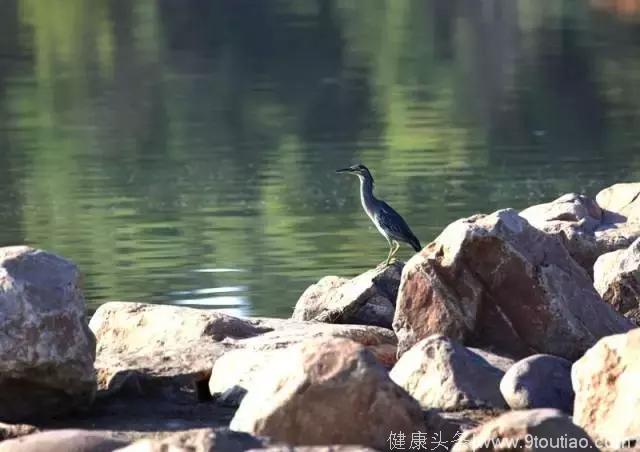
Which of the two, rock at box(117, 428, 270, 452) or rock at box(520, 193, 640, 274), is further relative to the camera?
rock at box(520, 193, 640, 274)

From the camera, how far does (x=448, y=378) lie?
913 cm

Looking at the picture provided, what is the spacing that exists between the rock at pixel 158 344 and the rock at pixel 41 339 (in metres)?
0.61

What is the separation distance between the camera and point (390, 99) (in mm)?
36938

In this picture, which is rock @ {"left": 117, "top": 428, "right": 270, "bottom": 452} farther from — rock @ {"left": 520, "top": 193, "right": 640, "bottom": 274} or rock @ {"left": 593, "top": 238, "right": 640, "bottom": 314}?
rock @ {"left": 520, "top": 193, "right": 640, "bottom": 274}

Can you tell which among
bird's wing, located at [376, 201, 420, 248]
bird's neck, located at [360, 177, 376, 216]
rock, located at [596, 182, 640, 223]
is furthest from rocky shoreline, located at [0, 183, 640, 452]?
rock, located at [596, 182, 640, 223]

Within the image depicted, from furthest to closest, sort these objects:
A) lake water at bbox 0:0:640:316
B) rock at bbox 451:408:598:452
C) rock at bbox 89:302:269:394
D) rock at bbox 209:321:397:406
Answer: lake water at bbox 0:0:640:316, rock at bbox 89:302:269:394, rock at bbox 209:321:397:406, rock at bbox 451:408:598:452

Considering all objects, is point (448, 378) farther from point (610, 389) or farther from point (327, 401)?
point (327, 401)

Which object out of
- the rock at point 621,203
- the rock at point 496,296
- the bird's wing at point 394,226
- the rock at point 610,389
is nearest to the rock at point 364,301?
the rock at point 496,296

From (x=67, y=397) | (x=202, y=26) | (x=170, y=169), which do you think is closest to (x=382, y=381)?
(x=67, y=397)

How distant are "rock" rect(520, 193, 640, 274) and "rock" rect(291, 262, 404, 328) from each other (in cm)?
155

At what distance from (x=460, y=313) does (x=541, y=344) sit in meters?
0.50

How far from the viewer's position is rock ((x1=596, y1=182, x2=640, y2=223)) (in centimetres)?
1401

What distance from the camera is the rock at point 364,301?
11375mm

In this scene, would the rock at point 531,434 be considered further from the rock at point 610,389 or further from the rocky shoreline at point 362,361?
the rock at point 610,389
